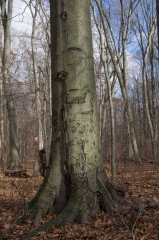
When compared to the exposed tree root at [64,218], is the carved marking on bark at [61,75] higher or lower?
higher

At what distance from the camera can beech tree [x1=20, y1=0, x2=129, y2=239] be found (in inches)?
156

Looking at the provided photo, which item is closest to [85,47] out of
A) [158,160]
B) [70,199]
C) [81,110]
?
[81,110]

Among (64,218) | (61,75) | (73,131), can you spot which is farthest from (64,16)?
(64,218)

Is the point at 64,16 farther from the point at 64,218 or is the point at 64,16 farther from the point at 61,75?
the point at 64,218

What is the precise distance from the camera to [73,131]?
13.0 feet

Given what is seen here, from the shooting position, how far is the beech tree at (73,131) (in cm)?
396

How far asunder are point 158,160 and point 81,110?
12479 millimetres

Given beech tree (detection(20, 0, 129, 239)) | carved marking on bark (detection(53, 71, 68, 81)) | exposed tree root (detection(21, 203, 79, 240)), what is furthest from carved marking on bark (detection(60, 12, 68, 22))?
exposed tree root (detection(21, 203, 79, 240))

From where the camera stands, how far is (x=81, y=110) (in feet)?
13.1

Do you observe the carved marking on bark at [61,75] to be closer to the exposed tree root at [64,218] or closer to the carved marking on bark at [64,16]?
the carved marking on bark at [64,16]

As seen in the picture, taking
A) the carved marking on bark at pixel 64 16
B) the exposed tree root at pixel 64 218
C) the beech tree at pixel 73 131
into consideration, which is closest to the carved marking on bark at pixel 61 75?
the beech tree at pixel 73 131

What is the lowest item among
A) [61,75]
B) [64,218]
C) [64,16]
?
[64,218]

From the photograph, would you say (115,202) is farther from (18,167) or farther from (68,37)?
(18,167)

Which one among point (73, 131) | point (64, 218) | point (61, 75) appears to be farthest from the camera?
point (61, 75)
